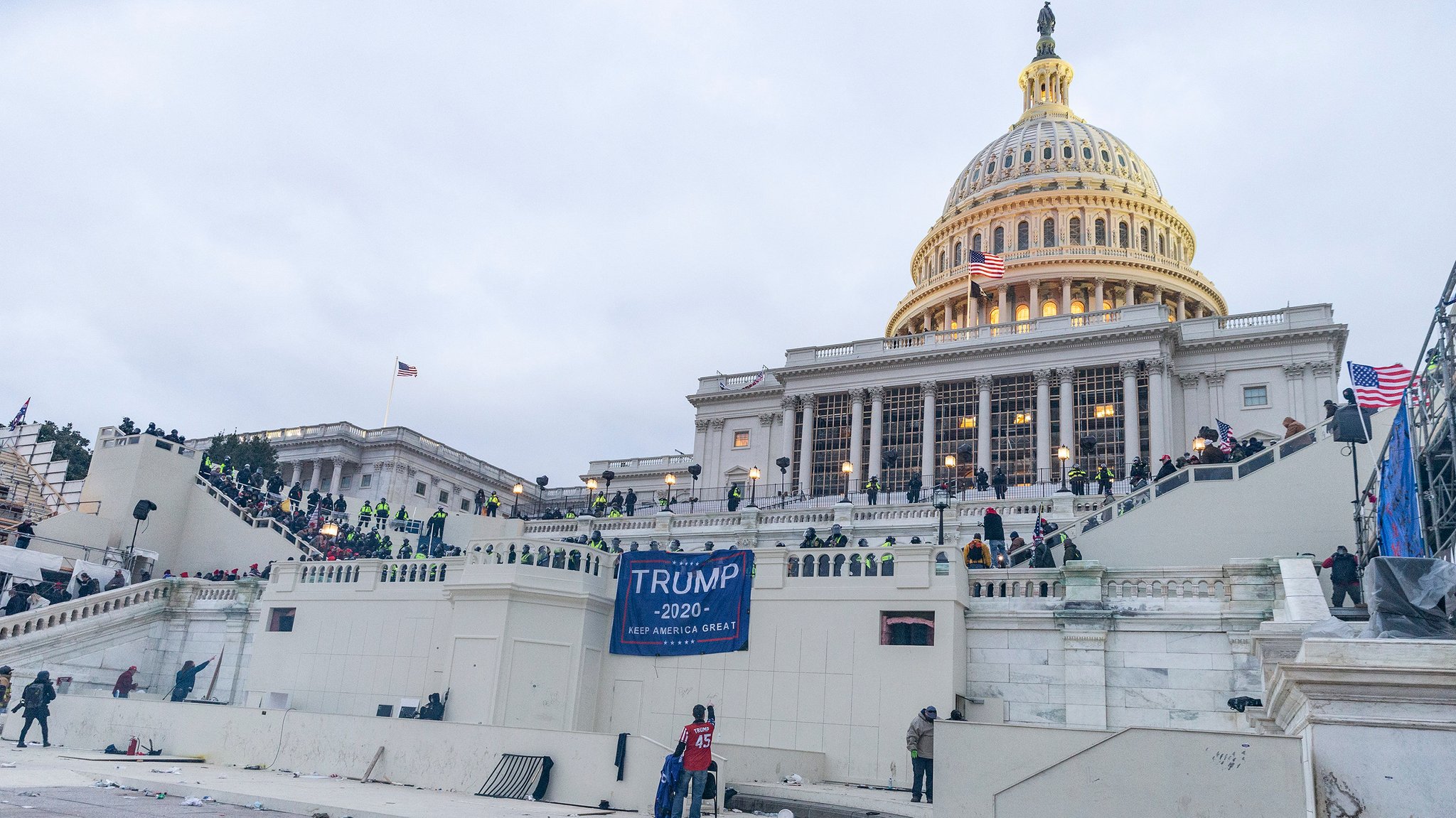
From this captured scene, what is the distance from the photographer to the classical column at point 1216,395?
59875 millimetres

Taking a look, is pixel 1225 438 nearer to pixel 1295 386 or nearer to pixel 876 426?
pixel 1295 386

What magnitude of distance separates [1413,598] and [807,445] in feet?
194

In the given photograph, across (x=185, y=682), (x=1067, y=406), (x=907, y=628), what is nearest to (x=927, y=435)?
(x=1067, y=406)

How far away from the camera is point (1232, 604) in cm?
1747

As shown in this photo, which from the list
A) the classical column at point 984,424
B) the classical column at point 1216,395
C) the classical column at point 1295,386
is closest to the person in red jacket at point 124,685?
the classical column at point 984,424

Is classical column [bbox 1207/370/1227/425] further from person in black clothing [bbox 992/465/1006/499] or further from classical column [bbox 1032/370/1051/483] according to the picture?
person in black clothing [bbox 992/465/1006/499]

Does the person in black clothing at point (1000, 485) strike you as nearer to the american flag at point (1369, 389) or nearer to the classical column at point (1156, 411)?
the american flag at point (1369, 389)

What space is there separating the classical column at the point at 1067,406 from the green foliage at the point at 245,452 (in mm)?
51253

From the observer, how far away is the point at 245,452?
250 ft

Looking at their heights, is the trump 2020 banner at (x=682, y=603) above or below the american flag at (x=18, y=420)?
below

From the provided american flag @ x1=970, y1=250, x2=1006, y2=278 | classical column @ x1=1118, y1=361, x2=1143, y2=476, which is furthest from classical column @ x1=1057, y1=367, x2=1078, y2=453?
american flag @ x1=970, y1=250, x2=1006, y2=278

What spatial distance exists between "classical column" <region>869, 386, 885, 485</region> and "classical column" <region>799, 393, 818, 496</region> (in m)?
3.67

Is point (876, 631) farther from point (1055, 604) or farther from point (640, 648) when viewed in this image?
point (640, 648)

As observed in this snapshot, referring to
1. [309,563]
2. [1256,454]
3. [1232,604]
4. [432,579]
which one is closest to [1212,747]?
[1232,604]
